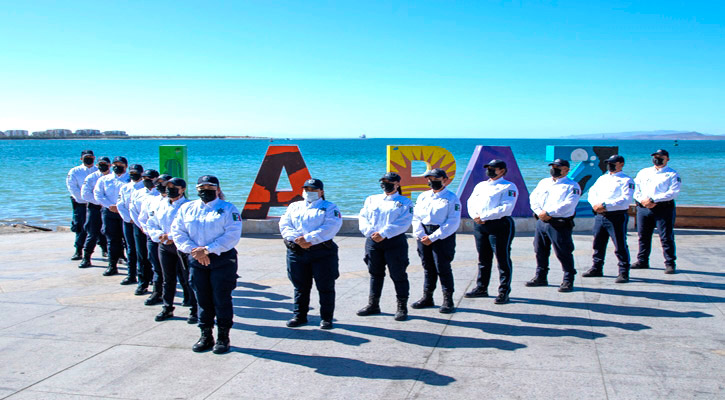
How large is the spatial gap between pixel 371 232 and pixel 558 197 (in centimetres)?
277

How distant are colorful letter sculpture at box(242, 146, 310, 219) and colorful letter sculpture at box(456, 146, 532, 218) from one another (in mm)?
3647

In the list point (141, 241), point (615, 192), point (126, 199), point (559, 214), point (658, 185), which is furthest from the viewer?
point (658, 185)

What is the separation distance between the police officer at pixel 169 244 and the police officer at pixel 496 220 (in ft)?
11.7

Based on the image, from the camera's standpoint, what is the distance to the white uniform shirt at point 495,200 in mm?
6930

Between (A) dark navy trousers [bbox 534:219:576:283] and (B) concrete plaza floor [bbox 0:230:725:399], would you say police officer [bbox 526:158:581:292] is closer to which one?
(A) dark navy trousers [bbox 534:219:576:283]

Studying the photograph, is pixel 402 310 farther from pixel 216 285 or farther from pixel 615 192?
pixel 615 192

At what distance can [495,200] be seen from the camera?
275 inches

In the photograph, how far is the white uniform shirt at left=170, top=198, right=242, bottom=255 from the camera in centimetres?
538

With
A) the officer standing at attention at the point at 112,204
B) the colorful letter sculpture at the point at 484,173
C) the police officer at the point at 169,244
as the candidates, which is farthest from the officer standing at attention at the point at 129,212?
the colorful letter sculpture at the point at 484,173

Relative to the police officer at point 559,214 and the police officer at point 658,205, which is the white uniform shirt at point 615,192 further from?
the police officer at point 559,214

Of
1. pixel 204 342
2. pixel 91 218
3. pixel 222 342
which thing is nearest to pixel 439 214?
pixel 222 342

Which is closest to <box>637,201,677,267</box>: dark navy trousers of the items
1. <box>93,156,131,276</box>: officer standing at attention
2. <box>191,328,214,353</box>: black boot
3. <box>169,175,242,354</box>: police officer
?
<box>169,175,242,354</box>: police officer

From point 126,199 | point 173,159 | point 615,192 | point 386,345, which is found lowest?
point 386,345

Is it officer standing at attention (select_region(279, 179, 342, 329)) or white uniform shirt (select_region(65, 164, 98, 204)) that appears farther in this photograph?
white uniform shirt (select_region(65, 164, 98, 204))
